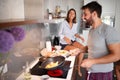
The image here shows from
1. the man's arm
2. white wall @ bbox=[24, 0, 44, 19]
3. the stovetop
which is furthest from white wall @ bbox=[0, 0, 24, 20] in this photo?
the man's arm

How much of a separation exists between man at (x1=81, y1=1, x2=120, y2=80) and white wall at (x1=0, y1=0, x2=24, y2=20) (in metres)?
0.67

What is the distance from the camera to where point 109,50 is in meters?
1.51

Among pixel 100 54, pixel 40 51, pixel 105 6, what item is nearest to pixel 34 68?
pixel 40 51

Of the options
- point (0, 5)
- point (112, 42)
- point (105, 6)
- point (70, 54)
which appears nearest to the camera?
point (0, 5)

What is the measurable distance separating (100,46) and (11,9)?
36.4 inches

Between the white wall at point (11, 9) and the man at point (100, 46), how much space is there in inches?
26.4

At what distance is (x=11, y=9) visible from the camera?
119cm

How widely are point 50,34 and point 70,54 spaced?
853mm

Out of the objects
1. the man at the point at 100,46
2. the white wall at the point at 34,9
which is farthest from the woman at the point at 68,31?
the man at the point at 100,46

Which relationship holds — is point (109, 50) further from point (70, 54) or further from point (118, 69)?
point (118, 69)

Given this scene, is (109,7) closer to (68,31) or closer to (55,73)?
(68,31)

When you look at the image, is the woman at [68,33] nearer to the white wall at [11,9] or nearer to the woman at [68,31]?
the woman at [68,31]

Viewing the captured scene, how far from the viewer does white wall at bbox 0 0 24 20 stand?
106 cm

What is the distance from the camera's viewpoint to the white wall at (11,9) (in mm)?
1060
